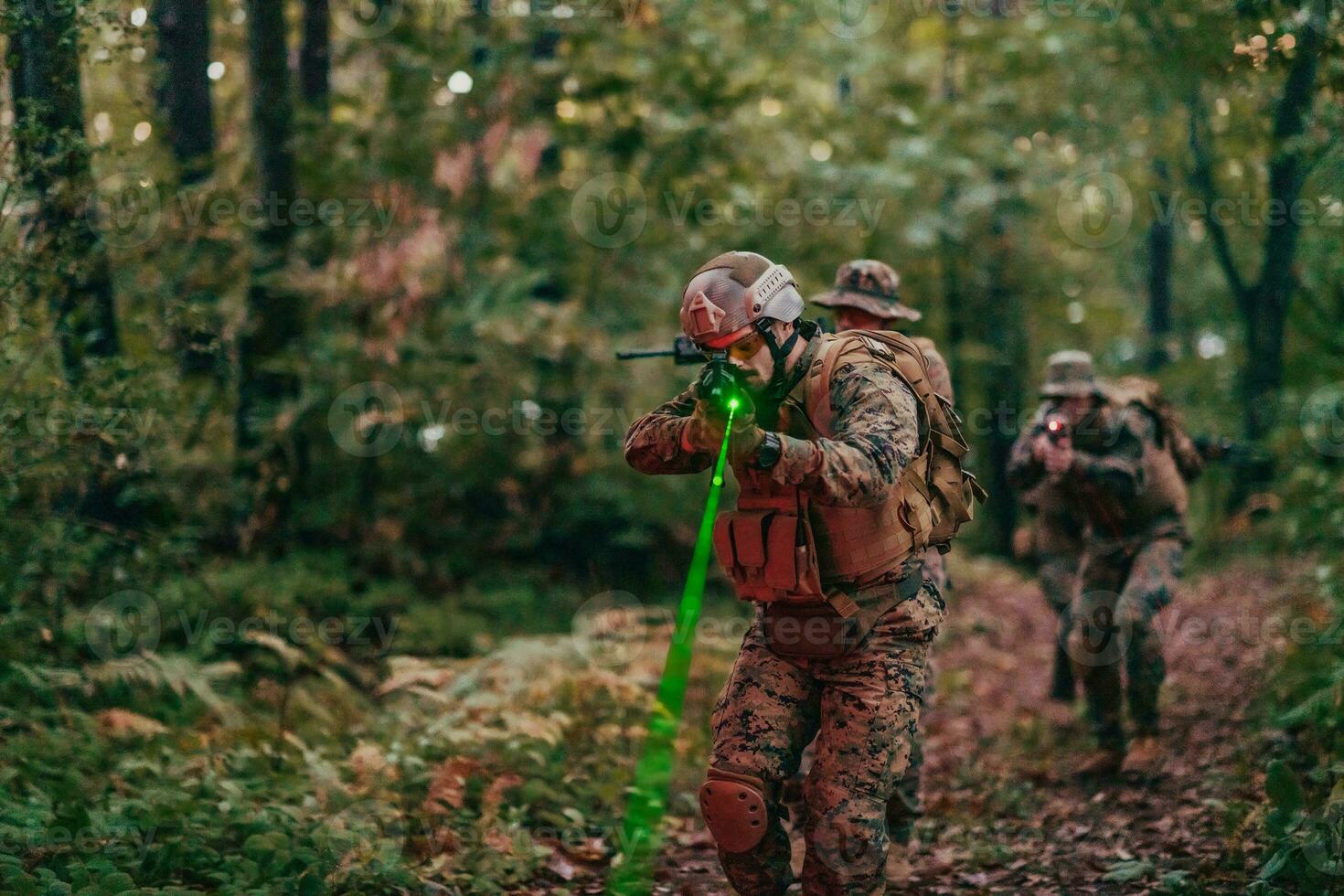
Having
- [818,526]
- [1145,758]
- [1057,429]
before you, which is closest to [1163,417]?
[1057,429]

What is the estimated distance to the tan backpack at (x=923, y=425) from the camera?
4.26 meters

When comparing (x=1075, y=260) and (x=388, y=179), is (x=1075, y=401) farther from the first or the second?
(x=1075, y=260)

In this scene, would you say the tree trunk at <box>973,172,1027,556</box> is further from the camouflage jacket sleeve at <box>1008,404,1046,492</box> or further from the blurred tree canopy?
the camouflage jacket sleeve at <box>1008,404,1046,492</box>

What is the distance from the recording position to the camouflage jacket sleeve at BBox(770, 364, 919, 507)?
3.76 m

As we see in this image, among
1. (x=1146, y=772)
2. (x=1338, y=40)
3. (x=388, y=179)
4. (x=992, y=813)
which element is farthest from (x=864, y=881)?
(x=388, y=179)

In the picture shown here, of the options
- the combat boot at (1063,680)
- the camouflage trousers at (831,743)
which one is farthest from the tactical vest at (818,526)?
the combat boot at (1063,680)

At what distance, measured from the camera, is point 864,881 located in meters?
4.11

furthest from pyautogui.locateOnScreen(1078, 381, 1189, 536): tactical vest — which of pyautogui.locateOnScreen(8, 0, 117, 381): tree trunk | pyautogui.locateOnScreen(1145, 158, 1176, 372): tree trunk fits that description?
Result: pyautogui.locateOnScreen(1145, 158, 1176, 372): tree trunk

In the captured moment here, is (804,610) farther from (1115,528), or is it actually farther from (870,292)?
(1115,528)

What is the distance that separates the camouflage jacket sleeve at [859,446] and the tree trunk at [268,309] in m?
6.54

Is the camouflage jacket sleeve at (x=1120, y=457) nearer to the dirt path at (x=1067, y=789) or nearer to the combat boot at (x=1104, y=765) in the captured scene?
the combat boot at (x=1104, y=765)

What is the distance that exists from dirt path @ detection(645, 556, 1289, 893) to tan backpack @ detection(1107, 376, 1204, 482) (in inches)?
64.7

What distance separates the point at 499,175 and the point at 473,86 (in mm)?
875

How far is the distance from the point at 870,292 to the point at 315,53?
6.79 metres
